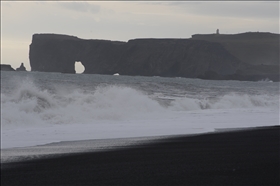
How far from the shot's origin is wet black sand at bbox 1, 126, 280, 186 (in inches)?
319

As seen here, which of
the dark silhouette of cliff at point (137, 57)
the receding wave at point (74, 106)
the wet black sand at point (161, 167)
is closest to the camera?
the wet black sand at point (161, 167)

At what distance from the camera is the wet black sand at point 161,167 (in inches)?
319

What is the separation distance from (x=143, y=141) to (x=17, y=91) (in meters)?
8.53

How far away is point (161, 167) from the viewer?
9156mm

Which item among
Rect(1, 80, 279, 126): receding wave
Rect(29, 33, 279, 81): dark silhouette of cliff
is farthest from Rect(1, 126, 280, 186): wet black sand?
Rect(29, 33, 279, 81): dark silhouette of cliff

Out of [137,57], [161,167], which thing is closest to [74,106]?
[161,167]

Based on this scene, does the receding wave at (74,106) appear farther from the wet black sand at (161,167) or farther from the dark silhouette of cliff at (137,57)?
the dark silhouette of cliff at (137,57)

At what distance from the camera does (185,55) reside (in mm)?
142000

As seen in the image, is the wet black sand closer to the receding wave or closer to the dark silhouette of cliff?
the receding wave

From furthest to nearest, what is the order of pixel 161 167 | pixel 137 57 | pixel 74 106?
pixel 137 57 → pixel 74 106 → pixel 161 167

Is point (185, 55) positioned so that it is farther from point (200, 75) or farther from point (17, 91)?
point (17, 91)

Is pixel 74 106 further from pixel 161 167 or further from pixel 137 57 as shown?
pixel 137 57

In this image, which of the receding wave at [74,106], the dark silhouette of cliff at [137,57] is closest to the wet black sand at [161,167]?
the receding wave at [74,106]

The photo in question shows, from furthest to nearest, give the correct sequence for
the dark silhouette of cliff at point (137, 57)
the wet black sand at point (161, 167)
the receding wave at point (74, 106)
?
the dark silhouette of cliff at point (137, 57), the receding wave at point (74, 106), the wet black sand at point (161, 167)
